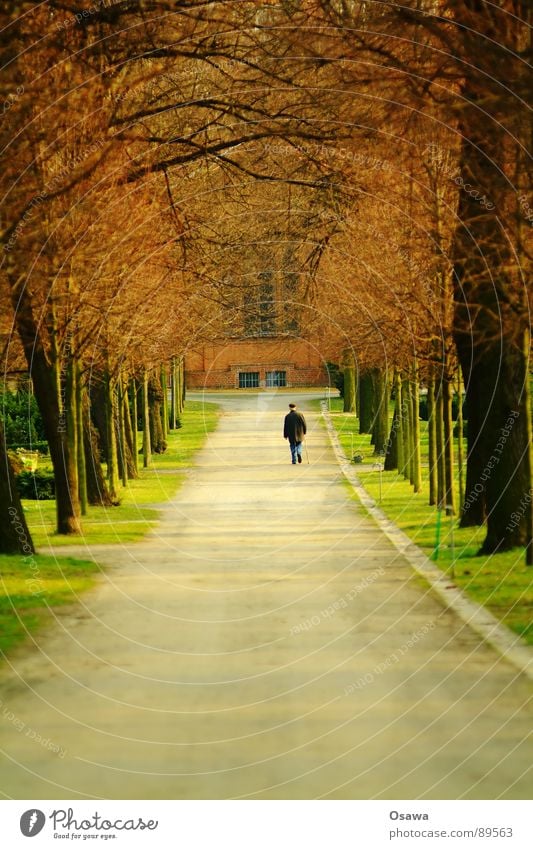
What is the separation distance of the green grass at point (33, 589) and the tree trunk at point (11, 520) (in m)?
0.23

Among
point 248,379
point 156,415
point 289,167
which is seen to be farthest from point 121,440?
point 248,379

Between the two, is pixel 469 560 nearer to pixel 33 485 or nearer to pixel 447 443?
pixel 447 443

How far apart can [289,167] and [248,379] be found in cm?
7832

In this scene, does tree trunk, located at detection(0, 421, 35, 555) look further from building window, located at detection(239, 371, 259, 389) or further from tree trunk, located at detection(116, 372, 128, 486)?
building window, located at detection(239, 371, 259, 389)

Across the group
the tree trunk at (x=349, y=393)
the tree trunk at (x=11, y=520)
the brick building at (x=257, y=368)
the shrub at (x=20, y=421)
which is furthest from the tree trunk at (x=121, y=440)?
the brick building at (x=257, y=368)

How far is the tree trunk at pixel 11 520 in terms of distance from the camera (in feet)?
70.5

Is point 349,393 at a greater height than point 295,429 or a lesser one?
lesser

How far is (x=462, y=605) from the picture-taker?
17125 millimetres

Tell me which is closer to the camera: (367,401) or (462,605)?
(462,605)

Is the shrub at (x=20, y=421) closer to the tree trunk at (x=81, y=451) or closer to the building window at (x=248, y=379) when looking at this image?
the tree trunk at (x=81, y=451)

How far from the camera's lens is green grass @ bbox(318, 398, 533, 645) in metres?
16.5

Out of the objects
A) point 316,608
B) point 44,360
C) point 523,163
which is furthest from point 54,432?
point 523,163

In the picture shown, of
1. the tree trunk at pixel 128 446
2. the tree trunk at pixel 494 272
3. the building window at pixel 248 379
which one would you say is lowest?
the building window at pixel 248 379
